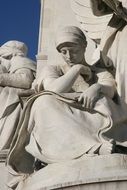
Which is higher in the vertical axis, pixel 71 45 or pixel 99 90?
pixel 71 45

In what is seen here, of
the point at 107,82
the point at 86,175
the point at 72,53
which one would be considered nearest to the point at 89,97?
the point at 107,82

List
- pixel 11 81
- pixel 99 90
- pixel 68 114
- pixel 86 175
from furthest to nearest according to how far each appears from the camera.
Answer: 1. pixel 11 81
2. pixel 99 90
3. pixel 68 114
4. pixel 86 175

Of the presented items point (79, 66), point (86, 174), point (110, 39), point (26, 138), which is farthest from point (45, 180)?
point (110, 39)

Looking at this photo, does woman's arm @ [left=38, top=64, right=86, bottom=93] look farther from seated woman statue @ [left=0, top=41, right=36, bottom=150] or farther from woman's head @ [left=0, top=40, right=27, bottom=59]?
woman's head @ [left=0, top=40, right=27, bottom=59]

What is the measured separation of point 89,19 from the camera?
8.67 meters

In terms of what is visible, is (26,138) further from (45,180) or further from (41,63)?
(41,63)

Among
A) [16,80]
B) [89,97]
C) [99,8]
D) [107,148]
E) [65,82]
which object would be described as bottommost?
[107,148]

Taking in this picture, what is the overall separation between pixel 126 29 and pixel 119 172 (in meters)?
2.43

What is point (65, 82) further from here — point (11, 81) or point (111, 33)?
point (11, 81)

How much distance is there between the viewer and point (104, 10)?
8336mm

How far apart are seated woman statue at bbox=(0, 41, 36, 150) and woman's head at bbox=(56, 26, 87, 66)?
2.68 ft

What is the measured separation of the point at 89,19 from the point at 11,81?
1.28m

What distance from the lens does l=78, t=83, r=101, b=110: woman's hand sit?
23.0 ft

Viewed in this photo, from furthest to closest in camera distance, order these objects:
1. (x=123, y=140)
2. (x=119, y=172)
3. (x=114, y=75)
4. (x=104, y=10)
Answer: (x=104, y=10), (x=114, y=75), (x=123, y=140), (x=119, y=172)
